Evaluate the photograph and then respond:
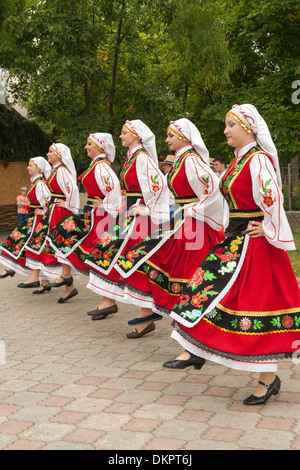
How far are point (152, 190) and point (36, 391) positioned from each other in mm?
2299

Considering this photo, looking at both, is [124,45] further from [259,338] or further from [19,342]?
[259,338]

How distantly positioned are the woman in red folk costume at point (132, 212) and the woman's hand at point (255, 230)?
6.29ft

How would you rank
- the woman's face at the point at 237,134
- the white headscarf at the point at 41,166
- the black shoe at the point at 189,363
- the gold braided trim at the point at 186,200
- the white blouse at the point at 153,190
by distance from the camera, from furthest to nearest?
1. the white headscarf at the point at 41,166
2. the white blouse at the point at 153,190
3. the gold braided trim at the point at 186,200
4. the black shoe at the point at 189,363
5. the woman's face at the point at 237,134

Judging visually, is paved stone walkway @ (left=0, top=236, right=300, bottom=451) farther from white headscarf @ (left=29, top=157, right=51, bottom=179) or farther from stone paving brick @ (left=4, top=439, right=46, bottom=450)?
white headscarf @ (left=29, top=157, right=51, bottom=179)

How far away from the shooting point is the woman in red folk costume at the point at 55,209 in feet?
27.1

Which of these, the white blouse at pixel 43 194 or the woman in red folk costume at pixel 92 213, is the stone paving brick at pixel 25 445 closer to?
the woman in red folk costume at pixel 92 213

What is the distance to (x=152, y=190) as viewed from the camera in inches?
246

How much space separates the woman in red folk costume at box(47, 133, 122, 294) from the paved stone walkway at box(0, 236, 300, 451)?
1.25 meters

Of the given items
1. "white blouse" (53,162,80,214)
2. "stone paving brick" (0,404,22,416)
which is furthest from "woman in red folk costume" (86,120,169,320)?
"stone paving brick" (0,404,22,416)

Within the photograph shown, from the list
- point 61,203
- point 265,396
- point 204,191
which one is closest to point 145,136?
point 204,191

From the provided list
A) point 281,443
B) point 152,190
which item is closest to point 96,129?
point 152,190

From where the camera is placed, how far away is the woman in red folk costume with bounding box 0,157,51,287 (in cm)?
895

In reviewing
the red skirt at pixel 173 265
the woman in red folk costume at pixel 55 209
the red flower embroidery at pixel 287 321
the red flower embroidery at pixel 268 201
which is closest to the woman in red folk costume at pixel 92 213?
the woman in red folk costume at pixel 55 209

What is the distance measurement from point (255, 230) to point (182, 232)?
146cm
